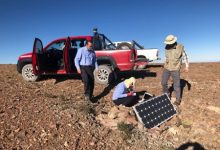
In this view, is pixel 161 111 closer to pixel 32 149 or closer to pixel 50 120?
pixel 50 120

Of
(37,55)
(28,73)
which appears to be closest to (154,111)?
(37,55)

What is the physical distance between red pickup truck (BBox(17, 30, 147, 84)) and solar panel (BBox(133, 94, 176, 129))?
3.53m

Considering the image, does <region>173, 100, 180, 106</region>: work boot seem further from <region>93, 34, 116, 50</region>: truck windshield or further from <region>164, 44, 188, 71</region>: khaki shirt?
<region>93, 34, 116, 50</region>: truck windshield

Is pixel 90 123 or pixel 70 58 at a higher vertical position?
pixel 70 58

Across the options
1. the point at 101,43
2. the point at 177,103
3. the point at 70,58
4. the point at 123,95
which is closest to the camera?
the point at 123,95

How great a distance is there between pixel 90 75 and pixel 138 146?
3294 millimetres

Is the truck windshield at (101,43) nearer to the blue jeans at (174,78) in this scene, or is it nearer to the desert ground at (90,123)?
the desert ground at (90,123)

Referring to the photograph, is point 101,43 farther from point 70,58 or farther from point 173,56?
point 173,56

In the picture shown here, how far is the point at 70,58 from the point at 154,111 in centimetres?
477

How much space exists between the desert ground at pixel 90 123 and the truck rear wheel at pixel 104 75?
1.65 feet

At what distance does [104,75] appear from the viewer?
13.0 meters

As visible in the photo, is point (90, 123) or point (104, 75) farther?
point (104, 75)

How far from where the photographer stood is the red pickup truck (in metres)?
12.9

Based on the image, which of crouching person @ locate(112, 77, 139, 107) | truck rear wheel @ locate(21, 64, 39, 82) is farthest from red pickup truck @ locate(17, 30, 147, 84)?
crouching person @ locate(112, 77, 139, 107)
